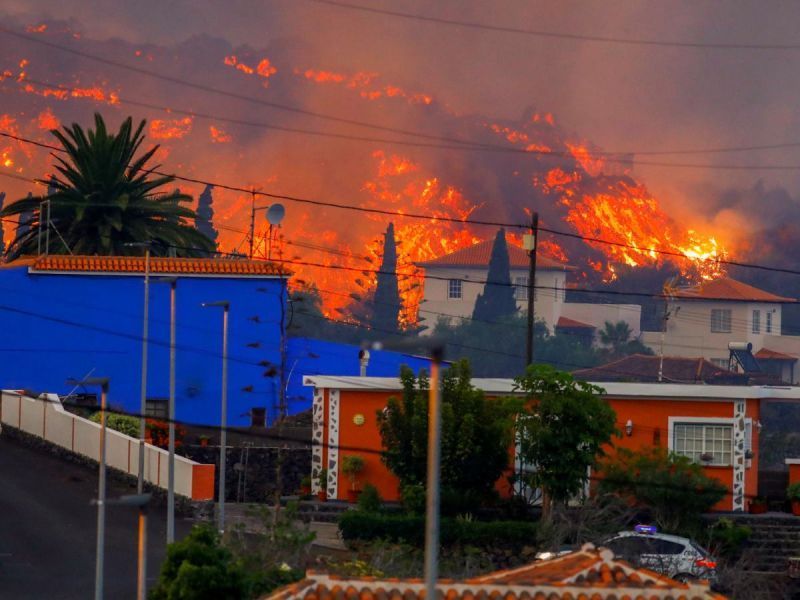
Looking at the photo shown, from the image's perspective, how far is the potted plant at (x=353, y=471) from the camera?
172ft

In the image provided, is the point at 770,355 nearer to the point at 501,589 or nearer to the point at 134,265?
the point at 134,265

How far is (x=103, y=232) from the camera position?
241 ft

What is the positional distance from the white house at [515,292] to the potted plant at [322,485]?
126 meters

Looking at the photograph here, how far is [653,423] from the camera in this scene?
173ft

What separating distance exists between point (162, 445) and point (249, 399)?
39.3 ft

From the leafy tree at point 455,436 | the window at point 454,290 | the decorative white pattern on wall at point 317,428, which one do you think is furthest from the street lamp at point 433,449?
the window at point 454,290

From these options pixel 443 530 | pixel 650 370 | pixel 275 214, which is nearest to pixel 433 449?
pixel 443 530

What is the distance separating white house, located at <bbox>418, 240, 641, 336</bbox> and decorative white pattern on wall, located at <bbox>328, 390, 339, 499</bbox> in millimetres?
126209

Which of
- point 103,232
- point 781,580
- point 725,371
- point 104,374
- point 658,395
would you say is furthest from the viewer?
point 725,371

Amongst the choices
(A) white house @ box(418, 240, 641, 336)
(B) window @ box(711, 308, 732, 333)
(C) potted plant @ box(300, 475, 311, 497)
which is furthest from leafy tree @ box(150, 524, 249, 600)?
(B) window @ box(711, 308, 732, 333)

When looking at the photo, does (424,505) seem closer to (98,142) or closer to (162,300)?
(162,300)


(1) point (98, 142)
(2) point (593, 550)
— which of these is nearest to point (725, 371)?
(1) point (98, 142)

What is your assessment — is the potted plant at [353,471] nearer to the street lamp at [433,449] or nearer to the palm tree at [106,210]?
the palm tree at [106,210]

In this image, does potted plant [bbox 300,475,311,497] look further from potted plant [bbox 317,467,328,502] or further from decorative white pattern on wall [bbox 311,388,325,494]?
potted plant [bbox 317,467,328,502]
